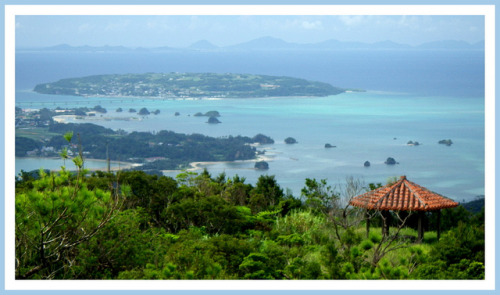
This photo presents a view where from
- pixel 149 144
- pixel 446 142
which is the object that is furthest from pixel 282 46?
pixel 446 142

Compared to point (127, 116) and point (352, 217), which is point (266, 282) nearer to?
point (352, 217)

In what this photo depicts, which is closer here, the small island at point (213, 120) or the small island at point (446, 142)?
the small island at point (446, 142)

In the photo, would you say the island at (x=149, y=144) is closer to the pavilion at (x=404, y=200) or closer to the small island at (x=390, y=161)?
the small island at (x=390, y=161)

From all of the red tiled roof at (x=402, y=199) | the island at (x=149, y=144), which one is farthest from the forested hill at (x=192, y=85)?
the red tiled roof at (x=402, y=199)

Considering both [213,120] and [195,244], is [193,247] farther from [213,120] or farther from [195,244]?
[213,120]

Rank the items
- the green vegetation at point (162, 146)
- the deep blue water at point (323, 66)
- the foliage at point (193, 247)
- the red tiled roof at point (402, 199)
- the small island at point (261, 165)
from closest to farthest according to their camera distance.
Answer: the foliage at point (193, 247), the red tiled roof at point (402, 199), the small island at point (261, 165), the green vegetation at point (162, 146), the deep blue water at point (323, 66)

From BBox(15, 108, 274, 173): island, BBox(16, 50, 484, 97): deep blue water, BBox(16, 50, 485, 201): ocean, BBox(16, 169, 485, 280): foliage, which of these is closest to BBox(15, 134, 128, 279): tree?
BBox(16, 169, 485, 280): foliage

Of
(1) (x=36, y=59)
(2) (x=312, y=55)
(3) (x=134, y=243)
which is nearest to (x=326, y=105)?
(2) (x=312, y=55)

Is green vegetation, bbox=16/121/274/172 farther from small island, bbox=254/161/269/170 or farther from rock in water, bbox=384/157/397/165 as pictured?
rock in water, bbox=384/157/397/165
